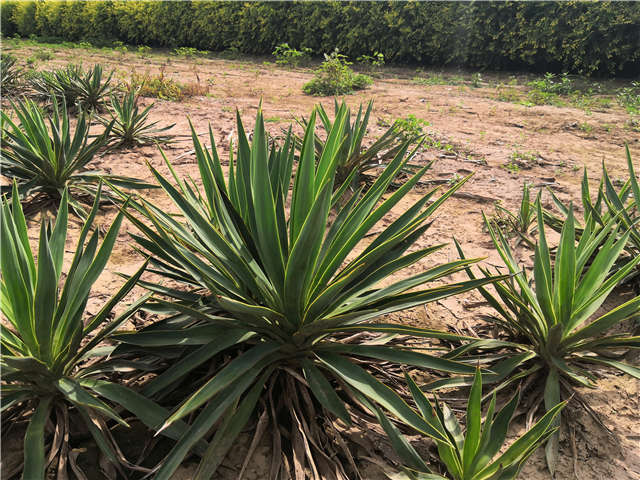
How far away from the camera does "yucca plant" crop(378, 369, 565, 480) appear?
126 cm

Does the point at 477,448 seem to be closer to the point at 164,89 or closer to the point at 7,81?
the point at 164,89

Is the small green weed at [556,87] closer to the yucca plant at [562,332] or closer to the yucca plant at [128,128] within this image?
the yucca plant at [128,128]

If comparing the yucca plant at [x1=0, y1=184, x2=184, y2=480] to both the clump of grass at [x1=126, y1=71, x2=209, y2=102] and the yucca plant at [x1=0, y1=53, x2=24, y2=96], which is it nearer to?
the clump of grass at [x1=126, y1=71, x2=209, y2=102]

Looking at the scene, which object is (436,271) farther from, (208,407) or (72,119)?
(72,119)

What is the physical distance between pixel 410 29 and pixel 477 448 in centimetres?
1021

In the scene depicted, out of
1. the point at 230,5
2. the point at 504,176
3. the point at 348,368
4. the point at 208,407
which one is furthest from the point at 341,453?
the point at 230,5

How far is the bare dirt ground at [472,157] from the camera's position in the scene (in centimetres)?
156

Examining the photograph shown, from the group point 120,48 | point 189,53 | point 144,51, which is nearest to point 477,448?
point 189,53

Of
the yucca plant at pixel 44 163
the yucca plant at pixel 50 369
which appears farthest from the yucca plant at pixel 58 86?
the yucca plant at pixel 50 369

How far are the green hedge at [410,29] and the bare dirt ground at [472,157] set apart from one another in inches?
64.7

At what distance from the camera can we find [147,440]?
4.68 feet

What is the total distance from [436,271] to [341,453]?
2.33 feet

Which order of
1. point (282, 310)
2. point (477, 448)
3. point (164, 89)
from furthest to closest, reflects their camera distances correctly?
1. point (164, 89)
2. point (282, 310)
3. point (477, 448)

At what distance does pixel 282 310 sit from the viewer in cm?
149
